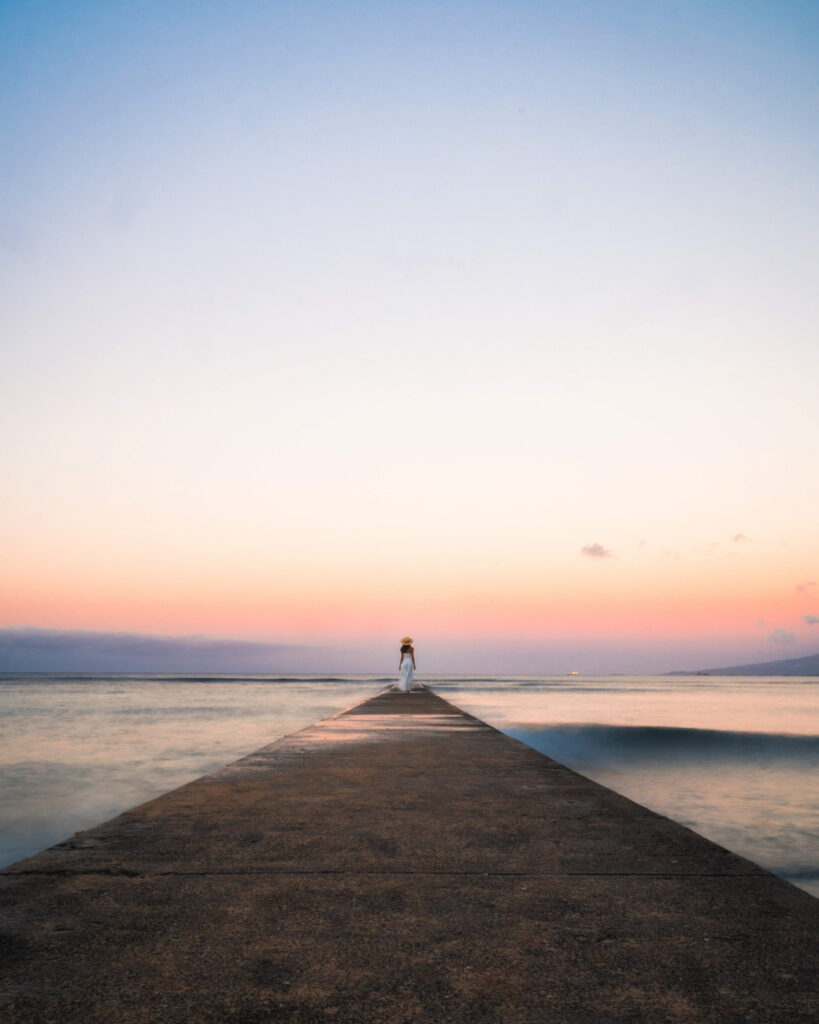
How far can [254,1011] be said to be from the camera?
91.9 inches

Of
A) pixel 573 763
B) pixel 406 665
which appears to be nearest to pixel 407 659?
pixel 406 665

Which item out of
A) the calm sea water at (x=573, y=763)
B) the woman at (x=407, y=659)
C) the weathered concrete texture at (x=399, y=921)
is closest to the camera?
the weathered concrete texture at (x=399, y=921)

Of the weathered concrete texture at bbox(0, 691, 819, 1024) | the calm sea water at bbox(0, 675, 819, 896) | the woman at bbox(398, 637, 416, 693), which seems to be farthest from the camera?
the woman at bbox(398, 637, 416, 693)

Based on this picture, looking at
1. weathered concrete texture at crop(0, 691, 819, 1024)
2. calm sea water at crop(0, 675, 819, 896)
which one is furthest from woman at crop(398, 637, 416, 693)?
weathered concrete texture at crop(0, 691, 819, 1024)

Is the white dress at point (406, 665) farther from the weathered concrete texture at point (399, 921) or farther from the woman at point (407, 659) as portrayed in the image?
the weathered concrete texture at point (399, 921)

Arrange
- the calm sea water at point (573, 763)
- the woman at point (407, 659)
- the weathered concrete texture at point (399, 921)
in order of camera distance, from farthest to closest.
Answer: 1. the woman at point (407, 659)
2. the calm sea water at point (573, 763)
3. the weathered concrete texture at point (399, 921)

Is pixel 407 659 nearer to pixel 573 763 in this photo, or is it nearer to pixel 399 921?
pixel 573 763

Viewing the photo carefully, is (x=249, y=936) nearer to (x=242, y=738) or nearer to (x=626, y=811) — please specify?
(x=626, y=811)

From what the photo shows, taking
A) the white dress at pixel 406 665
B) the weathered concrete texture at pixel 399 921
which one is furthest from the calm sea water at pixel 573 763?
the white dress at pixel 406 665

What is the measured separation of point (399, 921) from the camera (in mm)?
3127

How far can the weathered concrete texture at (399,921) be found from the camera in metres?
2.41

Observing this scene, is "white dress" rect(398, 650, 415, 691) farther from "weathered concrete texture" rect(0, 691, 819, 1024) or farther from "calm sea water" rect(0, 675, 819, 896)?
"weathered concrete texture" rect(0, 691, 819, 1024)

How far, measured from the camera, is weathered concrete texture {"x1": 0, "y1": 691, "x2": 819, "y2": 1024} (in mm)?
2408

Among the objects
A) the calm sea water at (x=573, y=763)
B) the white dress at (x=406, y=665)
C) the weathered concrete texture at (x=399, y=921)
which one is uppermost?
the white dress at (x=406, y=665)
